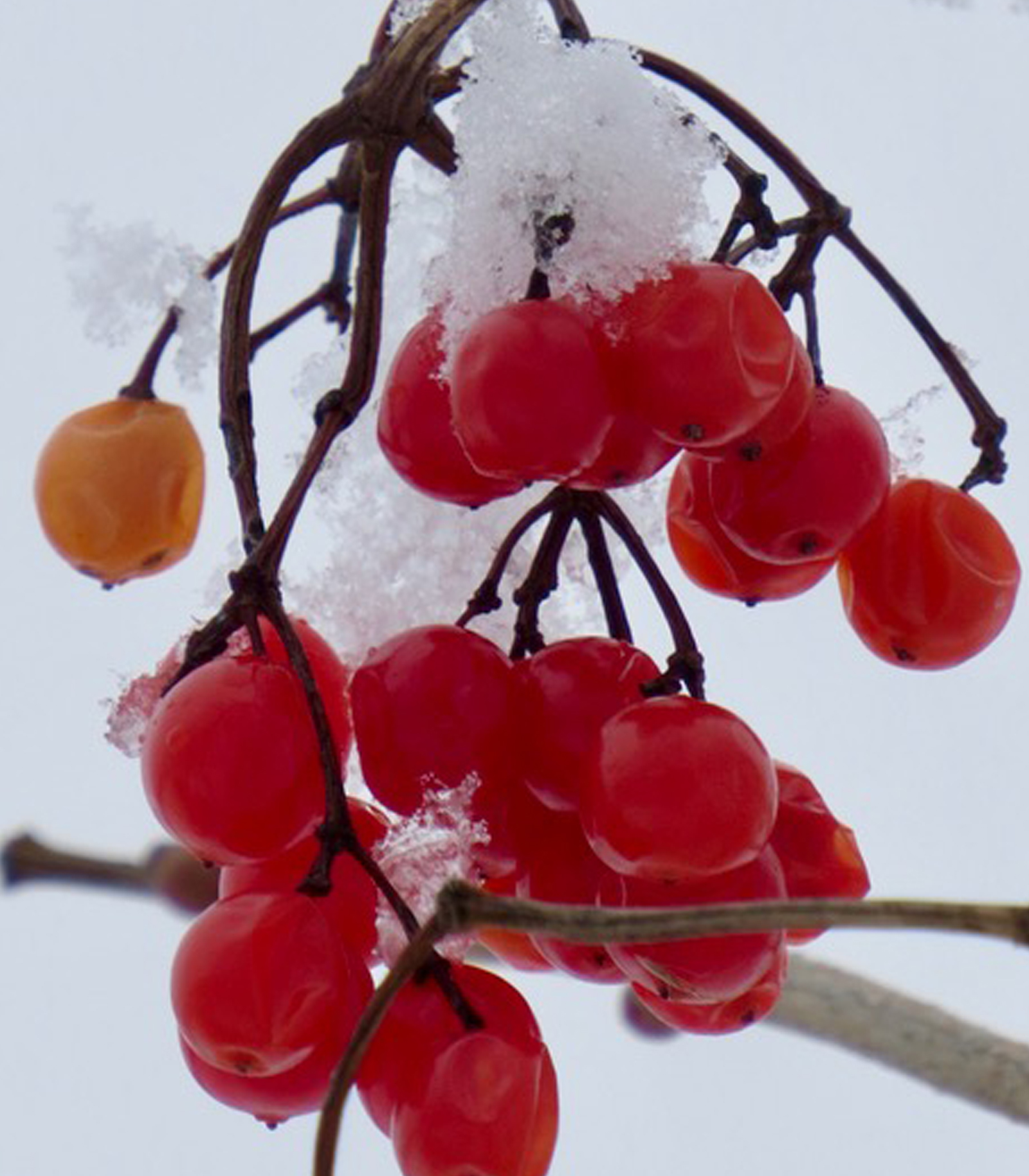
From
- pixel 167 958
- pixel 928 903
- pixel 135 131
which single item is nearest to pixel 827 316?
pixel 135 131

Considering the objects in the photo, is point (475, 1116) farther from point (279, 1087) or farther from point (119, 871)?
point (119, 871)

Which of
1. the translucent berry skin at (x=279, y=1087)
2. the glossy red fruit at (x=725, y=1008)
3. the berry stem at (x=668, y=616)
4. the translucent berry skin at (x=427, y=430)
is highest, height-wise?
the translucent berry skin at (x=427, y=430)

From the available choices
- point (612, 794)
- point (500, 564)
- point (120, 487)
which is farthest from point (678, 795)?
point (120, 487)

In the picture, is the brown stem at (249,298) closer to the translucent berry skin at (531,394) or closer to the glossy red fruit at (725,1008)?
the translucent berry skin at (531,394)

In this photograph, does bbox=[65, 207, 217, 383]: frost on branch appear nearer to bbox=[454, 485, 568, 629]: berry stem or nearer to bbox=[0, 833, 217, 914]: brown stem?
bbox=[454, 485, 568, 629]: berry stem

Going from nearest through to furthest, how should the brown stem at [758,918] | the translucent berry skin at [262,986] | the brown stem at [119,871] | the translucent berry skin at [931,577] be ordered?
the brown stem at [758,918] → the translucent berry skin at [262,986] → the translucent berry skin at [931,577] → the brown stem at [119,871]

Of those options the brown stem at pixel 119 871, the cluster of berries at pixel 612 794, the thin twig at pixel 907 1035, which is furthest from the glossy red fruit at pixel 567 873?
the thin twig at pixel 907 1035
